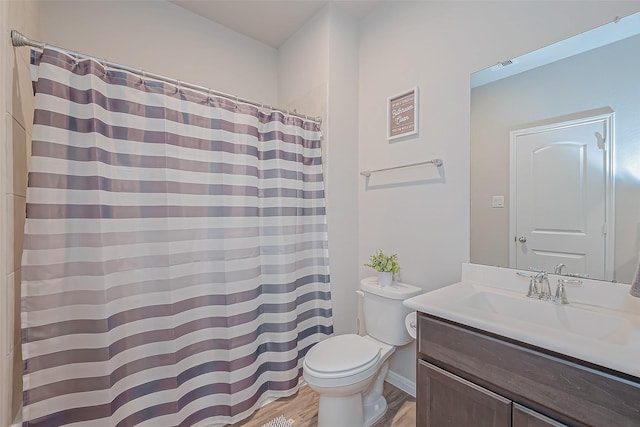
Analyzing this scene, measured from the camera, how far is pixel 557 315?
3.44 ft

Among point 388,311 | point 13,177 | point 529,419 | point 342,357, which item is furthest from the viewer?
point 388,311

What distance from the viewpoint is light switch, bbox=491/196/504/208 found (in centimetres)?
137

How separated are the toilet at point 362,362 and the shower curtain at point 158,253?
0.39 metres

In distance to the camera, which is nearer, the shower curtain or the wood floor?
the shower curtain

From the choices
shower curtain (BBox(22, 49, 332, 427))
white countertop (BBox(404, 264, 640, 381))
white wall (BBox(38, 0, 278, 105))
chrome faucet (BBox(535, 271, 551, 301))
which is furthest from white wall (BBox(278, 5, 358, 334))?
chrome faucet (BBox(535, 271, 551, 301))

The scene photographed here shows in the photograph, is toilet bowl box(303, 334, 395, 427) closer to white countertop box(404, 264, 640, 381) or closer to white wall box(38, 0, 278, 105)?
white countertop box(404, 264, 640, 381)

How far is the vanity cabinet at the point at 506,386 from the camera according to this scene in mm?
709

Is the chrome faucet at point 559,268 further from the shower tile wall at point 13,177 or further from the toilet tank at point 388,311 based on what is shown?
the shower tile wall at point 13,177

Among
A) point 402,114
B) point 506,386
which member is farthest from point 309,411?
point 402,114

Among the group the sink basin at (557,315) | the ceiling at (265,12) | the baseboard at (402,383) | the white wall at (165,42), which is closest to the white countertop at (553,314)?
the sink basin at (557,315)

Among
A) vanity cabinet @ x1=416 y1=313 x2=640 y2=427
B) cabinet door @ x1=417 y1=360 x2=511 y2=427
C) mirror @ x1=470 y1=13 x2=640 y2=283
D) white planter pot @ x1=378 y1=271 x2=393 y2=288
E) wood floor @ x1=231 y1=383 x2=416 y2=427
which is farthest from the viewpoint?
white planter pot @ x1=378 y1=271 x2=393 y2=288

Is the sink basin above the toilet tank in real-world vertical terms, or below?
above

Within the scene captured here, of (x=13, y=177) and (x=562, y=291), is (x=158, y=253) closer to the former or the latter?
(x=13, y=177)

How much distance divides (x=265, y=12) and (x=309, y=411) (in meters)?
2.70
